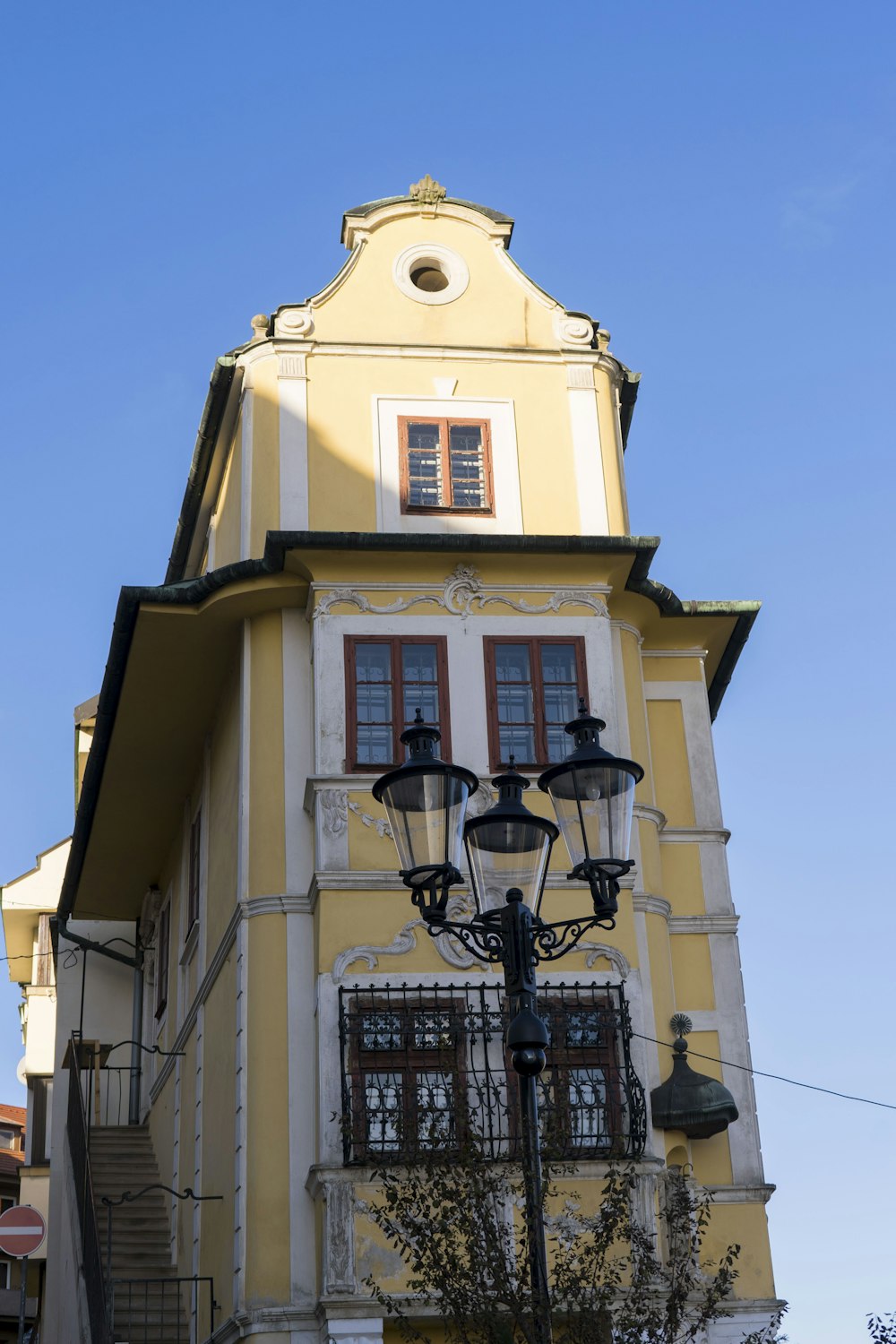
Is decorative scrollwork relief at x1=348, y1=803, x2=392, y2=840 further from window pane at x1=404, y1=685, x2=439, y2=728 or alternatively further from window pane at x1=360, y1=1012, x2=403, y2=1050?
window pane at x1=360, y1=1012, x2=403, y2=1050

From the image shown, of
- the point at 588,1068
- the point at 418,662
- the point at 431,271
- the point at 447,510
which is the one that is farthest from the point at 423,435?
the point at 588,1068

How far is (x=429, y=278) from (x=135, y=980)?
12.7 metres

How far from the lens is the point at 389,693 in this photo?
18.7 m

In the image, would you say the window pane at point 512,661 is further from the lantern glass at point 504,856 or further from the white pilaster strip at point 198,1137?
the lantern glass at point 504,856

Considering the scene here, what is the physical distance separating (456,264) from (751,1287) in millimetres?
11553

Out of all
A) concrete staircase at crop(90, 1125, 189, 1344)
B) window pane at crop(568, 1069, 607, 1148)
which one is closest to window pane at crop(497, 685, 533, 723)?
window pane at crop(568, 1069, 607, 1148)

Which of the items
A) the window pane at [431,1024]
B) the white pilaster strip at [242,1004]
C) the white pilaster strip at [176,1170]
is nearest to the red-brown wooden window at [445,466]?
the white pilaster strip at [242,1004]

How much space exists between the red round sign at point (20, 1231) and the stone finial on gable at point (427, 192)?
12.0m

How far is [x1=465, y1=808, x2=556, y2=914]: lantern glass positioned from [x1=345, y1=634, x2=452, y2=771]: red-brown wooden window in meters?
7.23

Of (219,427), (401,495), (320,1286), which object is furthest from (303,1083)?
(219,427)

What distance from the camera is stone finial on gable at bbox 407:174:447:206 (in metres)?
21.9

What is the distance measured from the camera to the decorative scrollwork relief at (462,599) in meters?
19.1

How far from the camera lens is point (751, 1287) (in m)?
17.4

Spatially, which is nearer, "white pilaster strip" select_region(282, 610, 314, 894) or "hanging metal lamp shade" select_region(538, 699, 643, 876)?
A: "hanging metal lamp shade" select_region(538, 699, 643, 876)
